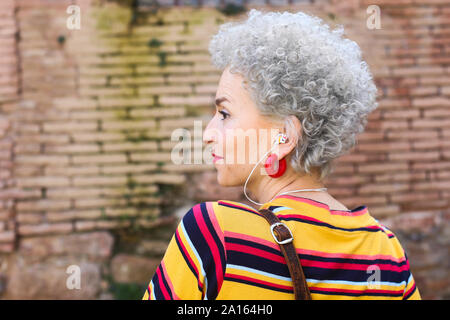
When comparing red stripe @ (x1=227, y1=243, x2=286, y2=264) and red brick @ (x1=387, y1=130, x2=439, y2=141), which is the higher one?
red brick @ (x1=387, y1=130, x2=439, y2=141)

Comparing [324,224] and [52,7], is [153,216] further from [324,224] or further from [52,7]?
[324,224]

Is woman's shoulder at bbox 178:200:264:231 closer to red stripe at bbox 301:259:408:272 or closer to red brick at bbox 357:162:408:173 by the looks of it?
red stripe at bbox 301:259:408:272

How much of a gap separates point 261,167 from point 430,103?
2580 mm

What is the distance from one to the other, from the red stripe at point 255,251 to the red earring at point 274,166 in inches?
14.1

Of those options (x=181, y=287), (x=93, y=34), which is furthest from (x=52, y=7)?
(x=181, y=287)

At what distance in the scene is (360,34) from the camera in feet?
10.9

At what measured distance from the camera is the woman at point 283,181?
3.63 ft

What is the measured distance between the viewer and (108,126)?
3195mm

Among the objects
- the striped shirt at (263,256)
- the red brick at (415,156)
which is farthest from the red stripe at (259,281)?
the red brick at (415,156)

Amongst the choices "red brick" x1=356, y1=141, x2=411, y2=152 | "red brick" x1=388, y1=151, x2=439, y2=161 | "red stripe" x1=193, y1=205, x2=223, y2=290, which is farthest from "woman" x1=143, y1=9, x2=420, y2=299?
"red brick" x1=388, y1=151, x2=439, y2=161

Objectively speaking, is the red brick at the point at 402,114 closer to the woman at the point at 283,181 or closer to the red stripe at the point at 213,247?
the woman at the point at 283,181

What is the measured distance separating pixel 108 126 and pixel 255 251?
2380 millimetres

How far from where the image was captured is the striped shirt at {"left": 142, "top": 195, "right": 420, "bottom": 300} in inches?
43.1

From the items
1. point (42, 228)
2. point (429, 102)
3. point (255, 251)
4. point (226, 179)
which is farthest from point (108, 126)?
point (429, 102)
